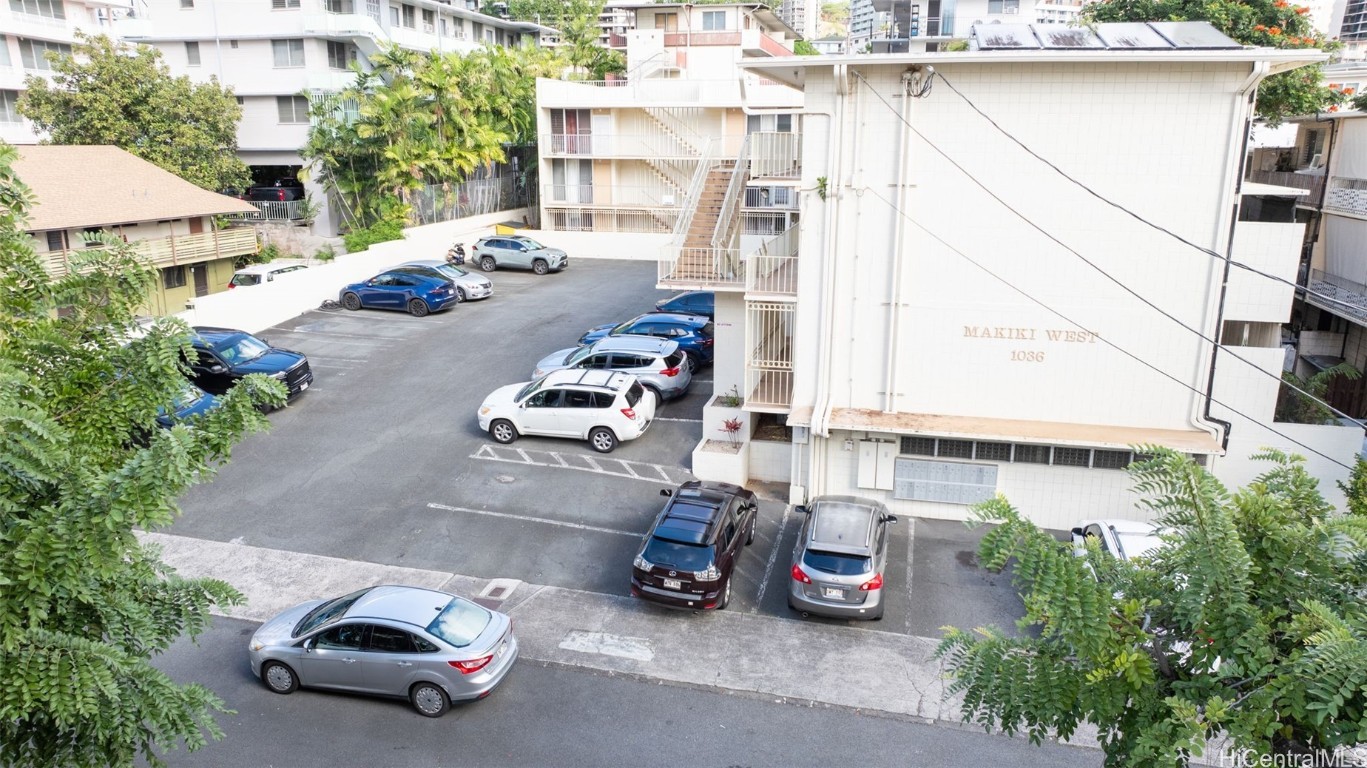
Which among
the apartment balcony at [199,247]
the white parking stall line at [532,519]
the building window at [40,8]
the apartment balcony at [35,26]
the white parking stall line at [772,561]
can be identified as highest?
the building window at [40,8]

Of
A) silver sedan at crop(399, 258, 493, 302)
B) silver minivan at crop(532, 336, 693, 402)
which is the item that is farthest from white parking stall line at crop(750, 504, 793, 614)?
silver sedan at crop(399, 258, 493, 302)

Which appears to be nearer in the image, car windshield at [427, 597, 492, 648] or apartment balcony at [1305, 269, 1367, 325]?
car windshield at [427, 597, 492, 648]

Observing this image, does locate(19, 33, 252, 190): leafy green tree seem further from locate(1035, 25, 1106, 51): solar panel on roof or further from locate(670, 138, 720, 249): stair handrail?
locate(1035, 25, 1106, 51): solar panel on roof

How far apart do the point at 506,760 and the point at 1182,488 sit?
8.18 metres

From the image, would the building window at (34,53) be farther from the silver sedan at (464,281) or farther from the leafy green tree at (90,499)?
the leafy green tree at (90,499)

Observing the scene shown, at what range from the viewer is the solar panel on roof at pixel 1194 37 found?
1475 cm

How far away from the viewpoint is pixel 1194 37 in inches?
617

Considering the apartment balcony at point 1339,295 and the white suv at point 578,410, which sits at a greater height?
the apartment balcony at point 1339,295

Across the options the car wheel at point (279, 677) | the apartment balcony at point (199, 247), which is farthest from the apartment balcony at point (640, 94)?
the car wheel at point (279, 677)

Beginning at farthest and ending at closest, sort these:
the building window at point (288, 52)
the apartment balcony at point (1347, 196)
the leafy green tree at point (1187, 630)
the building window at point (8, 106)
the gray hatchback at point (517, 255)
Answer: the building window at point (8, 106), the building window at point (288, 52), the gray hatchback at point (517, 255), the apartment balcony at point (1347, 196), the leafy green tree at point (1187, 630)

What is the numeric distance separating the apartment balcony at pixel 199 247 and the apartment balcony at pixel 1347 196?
97.8 feet

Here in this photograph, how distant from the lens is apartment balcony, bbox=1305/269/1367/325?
17.2m

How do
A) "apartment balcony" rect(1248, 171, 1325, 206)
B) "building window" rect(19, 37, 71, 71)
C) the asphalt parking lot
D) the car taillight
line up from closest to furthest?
the car taillight → the asphalt parking lot → "apartment balcony" rect(1248, 171, 1325, 206) → "building window" rect(19, 37, 71, 71)

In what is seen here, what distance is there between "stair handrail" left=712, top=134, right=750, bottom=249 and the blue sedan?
1210cm
